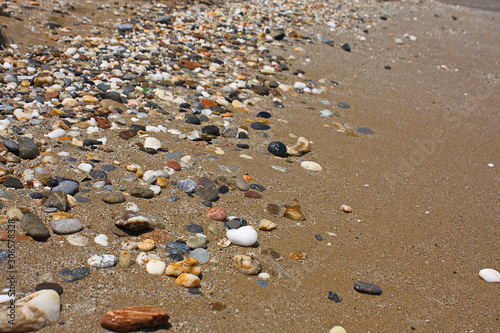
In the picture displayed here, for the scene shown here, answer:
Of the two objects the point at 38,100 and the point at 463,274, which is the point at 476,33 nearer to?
the point at 463,274

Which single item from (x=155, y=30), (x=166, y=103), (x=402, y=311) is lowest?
(x=402, y=311)

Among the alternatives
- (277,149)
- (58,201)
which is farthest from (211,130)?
(58,201)

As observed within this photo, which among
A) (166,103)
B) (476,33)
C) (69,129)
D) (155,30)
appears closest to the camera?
(69,129)

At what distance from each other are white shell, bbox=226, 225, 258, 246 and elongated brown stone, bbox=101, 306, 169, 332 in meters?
0.75

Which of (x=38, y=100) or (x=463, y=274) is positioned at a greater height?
(x=38, y=100)

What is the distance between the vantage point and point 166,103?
13.8 ft

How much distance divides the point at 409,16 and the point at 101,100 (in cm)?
816

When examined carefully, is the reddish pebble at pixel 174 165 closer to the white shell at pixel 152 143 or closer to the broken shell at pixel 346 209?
the white shell at pixel 152 143

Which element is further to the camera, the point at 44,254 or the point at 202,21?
the point at 202,21

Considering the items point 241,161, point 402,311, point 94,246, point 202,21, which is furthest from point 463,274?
point 202,21

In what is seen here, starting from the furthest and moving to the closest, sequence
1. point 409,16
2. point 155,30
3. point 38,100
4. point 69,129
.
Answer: point 409,16, point 155,30, point 38,100, point 69,129

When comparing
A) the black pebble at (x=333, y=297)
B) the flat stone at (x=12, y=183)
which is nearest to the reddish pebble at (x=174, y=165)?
the flat stone at (x=12, y=183)

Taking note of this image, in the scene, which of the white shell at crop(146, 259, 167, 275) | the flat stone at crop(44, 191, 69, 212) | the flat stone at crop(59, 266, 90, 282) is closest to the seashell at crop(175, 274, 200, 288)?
the white shell at crop(146, 259, 167, 275)

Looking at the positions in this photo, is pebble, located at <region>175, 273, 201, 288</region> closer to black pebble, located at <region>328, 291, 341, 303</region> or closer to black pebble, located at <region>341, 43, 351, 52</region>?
black pebble, located at <region>328, 291, 341, 303</region>
